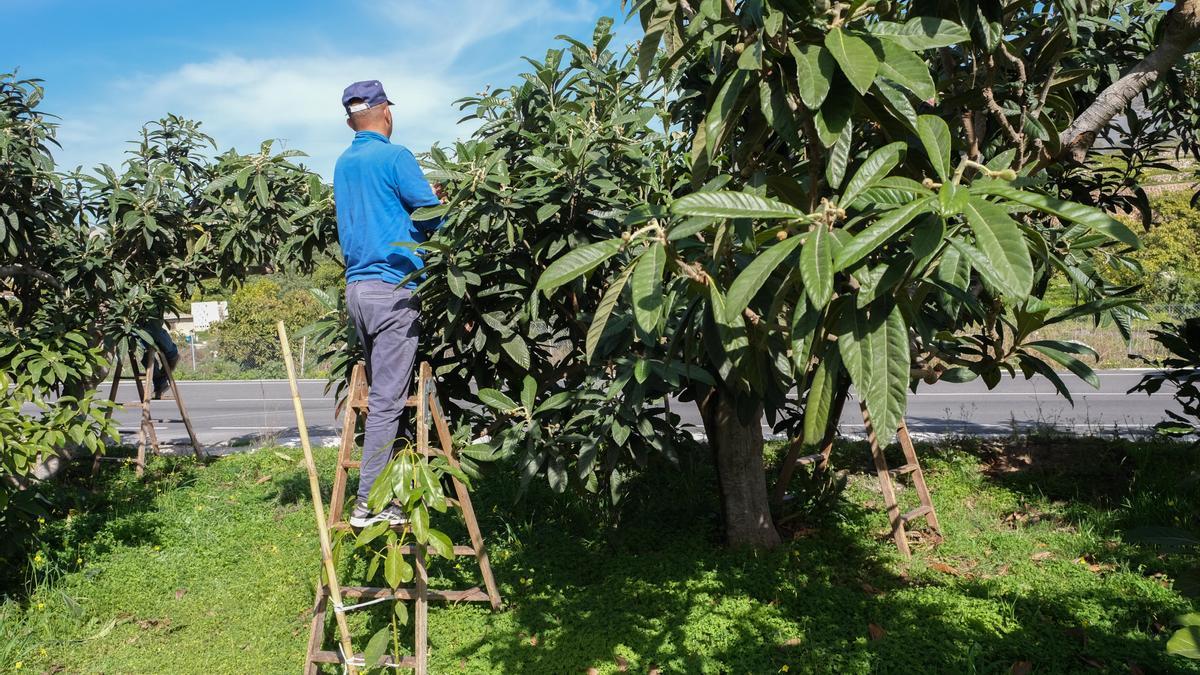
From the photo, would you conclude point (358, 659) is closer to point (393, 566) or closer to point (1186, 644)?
point (393, 566)

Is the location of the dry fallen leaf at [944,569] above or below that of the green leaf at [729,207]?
below

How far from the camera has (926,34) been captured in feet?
6.66

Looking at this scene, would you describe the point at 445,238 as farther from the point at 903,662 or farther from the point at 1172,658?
the point at 1172,658

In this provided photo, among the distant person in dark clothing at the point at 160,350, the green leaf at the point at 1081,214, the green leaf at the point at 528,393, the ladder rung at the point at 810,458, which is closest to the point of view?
the green leaf at the point at 1081,214

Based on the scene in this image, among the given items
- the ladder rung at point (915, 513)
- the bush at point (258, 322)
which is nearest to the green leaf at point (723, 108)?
the ladder rung at point (915, 513)

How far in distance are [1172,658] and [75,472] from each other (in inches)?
284

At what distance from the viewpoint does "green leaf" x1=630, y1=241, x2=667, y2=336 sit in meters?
1.98

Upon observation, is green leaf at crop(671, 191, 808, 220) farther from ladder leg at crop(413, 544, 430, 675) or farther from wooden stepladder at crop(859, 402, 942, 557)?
wooden stepladder at crop(859, 402, 942, 557)

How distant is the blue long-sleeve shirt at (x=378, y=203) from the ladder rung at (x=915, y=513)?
277cm

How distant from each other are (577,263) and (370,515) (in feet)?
6.25

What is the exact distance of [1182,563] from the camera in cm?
370

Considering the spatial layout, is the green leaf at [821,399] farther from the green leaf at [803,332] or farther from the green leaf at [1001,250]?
the green leaf at [1001,250]

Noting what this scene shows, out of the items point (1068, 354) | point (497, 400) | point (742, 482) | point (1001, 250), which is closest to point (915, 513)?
point (742, 482)

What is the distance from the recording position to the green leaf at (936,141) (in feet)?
6.20
